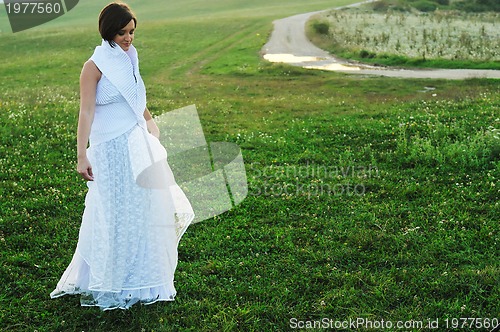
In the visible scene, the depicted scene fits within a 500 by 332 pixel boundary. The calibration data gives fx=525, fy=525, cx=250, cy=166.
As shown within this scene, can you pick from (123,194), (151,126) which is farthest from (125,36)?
(123,194)

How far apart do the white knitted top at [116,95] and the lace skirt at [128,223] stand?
5.0 inches

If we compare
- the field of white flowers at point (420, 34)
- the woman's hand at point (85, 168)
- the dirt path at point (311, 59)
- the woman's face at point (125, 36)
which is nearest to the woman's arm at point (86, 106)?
the woman's hand at point (85, 168)

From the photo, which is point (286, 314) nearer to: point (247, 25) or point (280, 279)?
point (280, 279)

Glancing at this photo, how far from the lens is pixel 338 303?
6266mm

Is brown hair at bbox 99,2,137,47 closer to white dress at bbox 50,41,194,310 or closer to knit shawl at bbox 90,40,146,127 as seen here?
knit shawl at bbox 90,40,146,127

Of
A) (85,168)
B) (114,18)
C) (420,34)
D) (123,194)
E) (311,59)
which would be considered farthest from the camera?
(420,34)

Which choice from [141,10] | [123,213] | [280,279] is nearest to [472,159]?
[280,279]

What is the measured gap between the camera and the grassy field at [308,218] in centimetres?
621

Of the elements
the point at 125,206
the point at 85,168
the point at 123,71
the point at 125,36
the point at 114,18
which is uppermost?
the point at 114,18

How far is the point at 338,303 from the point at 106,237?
2.83m

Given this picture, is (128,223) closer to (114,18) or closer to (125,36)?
(125,36)

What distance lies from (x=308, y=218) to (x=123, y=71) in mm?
4129

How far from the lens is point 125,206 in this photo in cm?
604

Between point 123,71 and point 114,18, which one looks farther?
point 123,71
